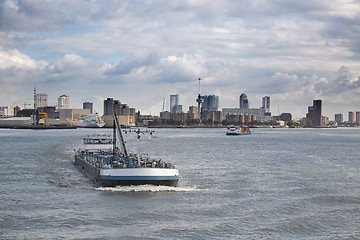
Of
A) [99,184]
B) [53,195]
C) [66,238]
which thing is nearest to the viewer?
[66,238]

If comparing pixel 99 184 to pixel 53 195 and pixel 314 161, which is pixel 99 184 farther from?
pixel 314 161

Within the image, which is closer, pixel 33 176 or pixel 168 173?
pixel 168 173

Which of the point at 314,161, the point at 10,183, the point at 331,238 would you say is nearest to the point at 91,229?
the point at 331,238

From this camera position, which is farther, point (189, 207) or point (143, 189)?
point (143, 189)

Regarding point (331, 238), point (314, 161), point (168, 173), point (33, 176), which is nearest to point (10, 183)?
point (33, 176)

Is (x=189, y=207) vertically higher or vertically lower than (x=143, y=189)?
lower

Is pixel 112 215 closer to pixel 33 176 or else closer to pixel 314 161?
pixel 33 176

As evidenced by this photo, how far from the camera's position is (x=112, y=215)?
40.5 meters

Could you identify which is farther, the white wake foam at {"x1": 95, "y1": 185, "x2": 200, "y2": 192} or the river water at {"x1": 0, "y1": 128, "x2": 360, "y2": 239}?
the white wake foam at {"x1": 95, "y1": 185, "x2": 200, "y2": 192}

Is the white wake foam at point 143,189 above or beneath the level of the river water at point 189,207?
above

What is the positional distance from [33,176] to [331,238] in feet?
125

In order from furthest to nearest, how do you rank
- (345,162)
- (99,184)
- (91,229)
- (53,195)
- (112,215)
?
(345,162) → (99,184) → (53,195) → (112,215) → (91,229)

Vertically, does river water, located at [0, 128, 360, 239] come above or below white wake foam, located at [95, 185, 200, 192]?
below

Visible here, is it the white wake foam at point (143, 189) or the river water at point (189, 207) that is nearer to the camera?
the river water at point (189, 207)
